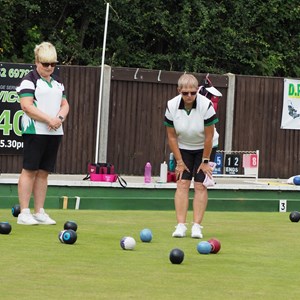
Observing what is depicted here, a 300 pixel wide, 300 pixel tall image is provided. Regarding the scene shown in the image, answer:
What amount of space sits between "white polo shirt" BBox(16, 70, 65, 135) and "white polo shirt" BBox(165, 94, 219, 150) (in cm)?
106

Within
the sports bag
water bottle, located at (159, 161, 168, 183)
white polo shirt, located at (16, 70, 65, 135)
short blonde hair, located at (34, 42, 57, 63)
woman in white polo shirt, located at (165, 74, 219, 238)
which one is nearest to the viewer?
woman in white polo shirt, located at (165, 74, 219, 238)

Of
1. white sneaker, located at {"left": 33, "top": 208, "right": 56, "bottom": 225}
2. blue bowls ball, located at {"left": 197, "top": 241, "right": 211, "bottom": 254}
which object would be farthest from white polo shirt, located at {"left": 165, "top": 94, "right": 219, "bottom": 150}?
blue bowls ball, located at {"left": 197, "top": 241, "right": 211, "bottom": 254}

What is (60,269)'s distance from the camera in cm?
710

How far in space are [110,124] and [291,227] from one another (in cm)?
865

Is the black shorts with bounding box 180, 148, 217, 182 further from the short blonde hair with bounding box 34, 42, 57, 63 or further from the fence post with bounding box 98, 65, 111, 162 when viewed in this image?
the fence post with bounding box 98, 65, 111, 162

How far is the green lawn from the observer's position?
636 centimetres

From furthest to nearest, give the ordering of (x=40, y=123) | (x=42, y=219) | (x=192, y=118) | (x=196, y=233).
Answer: (x=42, y=219)
(x=40, y=123)
(x=192, y=118)
(x=196, y=233)

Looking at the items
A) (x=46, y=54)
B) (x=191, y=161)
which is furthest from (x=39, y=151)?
(x=191, y=161)

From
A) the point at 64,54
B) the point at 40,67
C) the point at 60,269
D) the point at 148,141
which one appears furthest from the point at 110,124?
the point at 60,269

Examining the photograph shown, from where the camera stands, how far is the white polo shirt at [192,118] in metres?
9.45

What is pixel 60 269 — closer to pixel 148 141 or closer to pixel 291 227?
pixel 291 227

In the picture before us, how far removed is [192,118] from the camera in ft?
31.1

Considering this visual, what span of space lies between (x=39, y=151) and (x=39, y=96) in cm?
48

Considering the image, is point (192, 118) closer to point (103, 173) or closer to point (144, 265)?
point (144, 265)
